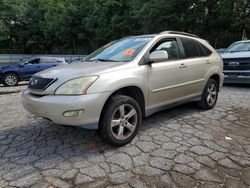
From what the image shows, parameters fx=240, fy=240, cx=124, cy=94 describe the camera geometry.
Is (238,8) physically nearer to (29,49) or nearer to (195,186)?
(195,186)

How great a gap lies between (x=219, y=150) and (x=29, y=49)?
41944 millimetres

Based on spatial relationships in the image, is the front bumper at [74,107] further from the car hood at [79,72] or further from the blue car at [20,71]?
the blue car at [20,71]

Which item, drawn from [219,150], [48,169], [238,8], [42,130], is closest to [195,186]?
[219,150]

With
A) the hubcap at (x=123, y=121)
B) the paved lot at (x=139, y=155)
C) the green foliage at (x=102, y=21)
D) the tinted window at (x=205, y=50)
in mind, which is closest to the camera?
the paved lot at (x=139, y=155)

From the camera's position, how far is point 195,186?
2.62 m

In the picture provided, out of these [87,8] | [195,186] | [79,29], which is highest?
[87,8]

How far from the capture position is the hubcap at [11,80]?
1162 cm

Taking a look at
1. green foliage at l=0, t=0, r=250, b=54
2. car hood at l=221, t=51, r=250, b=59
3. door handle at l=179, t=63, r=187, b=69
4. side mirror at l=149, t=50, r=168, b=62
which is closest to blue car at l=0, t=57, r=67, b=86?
car hood at l=221, t=51, r=250, b=59

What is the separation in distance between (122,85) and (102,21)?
2908 centimetres

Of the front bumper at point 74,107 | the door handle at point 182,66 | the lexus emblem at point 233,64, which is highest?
the door handle at point 182,66

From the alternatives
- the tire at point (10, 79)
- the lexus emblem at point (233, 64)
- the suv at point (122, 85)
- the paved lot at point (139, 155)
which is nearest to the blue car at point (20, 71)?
the tire at point (10, 79)

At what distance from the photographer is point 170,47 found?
14.6 feet

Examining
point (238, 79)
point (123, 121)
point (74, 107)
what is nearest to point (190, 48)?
point (123, 121)

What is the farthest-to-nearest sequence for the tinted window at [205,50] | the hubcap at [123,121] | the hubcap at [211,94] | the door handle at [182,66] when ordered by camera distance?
1. the hubcap at [211,94]
2. the tinted window at [205,50]
3. the door handle at [182,66]
4. the hubcap at [123,121]
